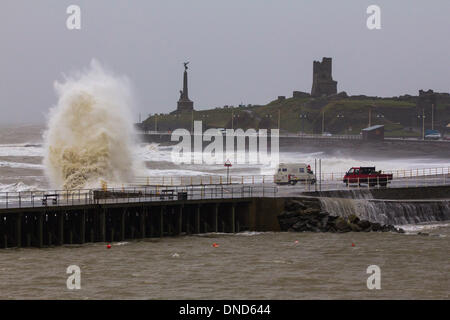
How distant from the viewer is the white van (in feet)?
192

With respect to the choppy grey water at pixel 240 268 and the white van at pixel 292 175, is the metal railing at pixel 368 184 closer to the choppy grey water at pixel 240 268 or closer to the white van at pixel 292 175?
the white van at pixel 292 175

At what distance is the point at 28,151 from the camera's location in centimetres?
14350

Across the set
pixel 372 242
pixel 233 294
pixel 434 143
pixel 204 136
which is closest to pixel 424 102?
pixel 204 136

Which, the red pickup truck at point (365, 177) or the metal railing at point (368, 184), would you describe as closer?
the metal railing at point (368, 184)

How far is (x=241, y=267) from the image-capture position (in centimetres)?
3428

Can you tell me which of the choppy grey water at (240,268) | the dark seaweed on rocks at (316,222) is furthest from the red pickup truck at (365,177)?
the choppy grey water at (240,268)

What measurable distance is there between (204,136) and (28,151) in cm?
4491

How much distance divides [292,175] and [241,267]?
24.8m

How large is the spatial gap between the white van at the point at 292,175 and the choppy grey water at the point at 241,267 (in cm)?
1529

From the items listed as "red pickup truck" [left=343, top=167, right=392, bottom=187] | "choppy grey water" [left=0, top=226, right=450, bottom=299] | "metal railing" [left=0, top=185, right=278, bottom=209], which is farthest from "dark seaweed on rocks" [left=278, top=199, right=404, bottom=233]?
"red pickup truck" [left=343, top=167, right=392, bottom=187]

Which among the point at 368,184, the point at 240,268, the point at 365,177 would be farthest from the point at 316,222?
the point at 365,177

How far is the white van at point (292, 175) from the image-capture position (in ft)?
192

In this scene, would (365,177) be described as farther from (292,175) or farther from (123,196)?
(123,196)
